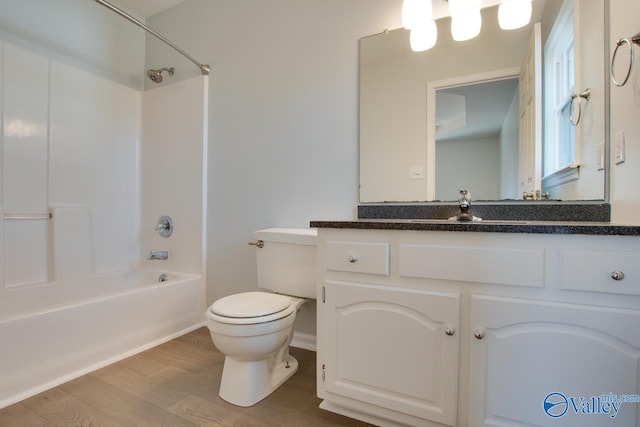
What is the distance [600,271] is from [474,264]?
315 millimetres

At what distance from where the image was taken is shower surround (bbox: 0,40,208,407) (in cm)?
153

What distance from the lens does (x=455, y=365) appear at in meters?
1.02

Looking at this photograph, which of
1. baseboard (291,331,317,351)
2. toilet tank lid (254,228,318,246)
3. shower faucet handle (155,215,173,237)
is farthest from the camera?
shower faucet handle (155,215,173,237)

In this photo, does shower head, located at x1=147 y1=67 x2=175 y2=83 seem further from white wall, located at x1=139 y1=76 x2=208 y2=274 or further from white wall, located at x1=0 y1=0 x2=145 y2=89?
white wall, located at x1=0 y1=0 x2=145 y2=89

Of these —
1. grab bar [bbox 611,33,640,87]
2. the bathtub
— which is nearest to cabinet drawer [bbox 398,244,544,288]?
grab bar [bbox 611,33,640,87]

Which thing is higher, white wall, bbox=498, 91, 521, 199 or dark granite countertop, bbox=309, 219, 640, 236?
white wall, bbox=498, 91, 521, 199

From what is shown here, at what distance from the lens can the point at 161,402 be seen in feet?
4.48

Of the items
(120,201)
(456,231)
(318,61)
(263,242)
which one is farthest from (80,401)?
(318,61)

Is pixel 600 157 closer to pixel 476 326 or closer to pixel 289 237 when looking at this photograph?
pixel 476 326

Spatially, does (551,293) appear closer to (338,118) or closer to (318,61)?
(338,118)

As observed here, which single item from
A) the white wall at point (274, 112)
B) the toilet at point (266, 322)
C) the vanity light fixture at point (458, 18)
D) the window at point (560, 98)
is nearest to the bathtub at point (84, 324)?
the white wall at point (274, 112)

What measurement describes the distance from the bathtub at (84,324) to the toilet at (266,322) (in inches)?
29.1

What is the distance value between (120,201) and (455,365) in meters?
2.59

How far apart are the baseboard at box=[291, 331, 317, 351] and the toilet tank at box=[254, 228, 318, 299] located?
15.5 inches
